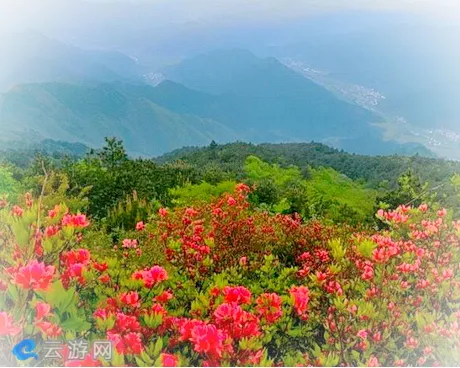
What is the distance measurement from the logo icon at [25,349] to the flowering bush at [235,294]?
0.7 inches

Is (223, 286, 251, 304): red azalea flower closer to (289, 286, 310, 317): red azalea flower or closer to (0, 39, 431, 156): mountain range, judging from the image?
(289, 286, 310, 317): red azalea flower

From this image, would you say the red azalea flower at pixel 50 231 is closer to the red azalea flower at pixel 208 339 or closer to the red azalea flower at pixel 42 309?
the red azalea flower at pixel 42 309

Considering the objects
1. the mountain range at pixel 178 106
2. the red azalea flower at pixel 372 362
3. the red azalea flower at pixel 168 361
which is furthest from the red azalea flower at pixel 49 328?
the mountain range at pixel 178 106

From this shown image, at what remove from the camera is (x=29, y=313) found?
1424mm

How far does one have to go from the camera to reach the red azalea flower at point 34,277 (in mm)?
1305

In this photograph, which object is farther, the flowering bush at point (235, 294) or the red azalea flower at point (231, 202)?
the red azalea flower at point (231, 202)

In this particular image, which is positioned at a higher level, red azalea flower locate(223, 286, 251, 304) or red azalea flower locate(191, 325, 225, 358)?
red azalea flower locate(191, 325, 225, 358)

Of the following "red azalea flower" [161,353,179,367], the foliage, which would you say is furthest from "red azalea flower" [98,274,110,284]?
the foliage

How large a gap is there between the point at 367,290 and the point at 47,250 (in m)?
1.15

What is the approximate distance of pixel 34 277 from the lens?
1.31 m

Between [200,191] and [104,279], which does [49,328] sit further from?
[200,191]

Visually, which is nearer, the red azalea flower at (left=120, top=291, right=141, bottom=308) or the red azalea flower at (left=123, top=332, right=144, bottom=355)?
the red azalea flower at (left=123, top=332, right=144, bottom=355)

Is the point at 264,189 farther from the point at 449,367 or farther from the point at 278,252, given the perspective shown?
the point at 449,367

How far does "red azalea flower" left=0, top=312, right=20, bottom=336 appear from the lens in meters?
1.30
